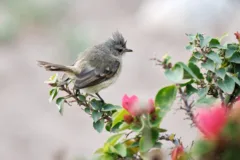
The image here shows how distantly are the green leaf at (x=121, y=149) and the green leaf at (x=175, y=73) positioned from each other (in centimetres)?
24

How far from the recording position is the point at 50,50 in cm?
820

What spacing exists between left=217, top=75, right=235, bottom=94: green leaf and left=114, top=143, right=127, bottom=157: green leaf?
0.31 metres

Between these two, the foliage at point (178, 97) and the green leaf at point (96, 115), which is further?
the green leaf at point (96, 115)

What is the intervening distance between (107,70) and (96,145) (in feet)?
8.66

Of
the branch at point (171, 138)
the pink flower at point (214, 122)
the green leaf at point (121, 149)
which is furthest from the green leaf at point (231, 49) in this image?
the pink flower at point (214, 122)

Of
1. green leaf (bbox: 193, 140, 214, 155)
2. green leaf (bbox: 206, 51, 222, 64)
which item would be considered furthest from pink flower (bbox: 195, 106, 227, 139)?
green leaf (bbox: 206, 51, 222, 64)

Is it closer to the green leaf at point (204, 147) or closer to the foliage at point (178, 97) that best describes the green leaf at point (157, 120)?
the foliage at point (178, 97)

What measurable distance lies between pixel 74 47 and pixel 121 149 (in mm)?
6521

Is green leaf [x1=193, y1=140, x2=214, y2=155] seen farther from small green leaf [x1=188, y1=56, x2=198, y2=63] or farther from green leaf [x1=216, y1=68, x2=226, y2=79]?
small green leaf [x1=188, y1=56, x2=198, y2=63]

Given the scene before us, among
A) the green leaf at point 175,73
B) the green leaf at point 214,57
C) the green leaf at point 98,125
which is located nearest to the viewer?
the green leaf at point 175,73

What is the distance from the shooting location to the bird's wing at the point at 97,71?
11.4 feet

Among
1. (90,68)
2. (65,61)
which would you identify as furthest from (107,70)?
(65,61)

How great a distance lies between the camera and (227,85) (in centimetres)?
157

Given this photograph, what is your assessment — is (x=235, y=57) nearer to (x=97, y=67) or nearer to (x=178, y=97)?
(x=178, y=97)
